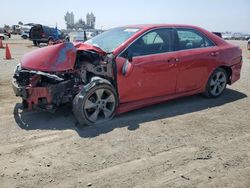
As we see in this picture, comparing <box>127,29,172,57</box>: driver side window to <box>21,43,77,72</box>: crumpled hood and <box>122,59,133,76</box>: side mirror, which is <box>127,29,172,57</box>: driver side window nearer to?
<box>122,59,133,76</box>: side mirror

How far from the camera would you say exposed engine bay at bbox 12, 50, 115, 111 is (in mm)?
5121

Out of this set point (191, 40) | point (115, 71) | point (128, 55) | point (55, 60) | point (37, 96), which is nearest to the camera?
point (37, 96)

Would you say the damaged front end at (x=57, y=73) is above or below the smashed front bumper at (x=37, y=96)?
above

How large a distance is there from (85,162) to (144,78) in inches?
87.5

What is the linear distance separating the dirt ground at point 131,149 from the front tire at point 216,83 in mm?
679

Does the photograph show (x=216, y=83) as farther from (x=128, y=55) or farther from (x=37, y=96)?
(x=37, y=96)

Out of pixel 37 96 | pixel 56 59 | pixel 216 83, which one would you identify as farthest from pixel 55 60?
pixel 216 83

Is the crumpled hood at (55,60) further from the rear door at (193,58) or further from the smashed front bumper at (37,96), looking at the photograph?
the rear door at (193,58)

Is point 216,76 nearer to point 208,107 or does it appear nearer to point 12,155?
point 208,107

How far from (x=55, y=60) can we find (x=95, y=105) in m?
0.99

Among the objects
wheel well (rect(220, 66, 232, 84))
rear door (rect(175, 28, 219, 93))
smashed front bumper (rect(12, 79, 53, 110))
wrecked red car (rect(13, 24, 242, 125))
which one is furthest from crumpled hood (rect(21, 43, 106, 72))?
wheel well (rect(220, 66, 232, 84))

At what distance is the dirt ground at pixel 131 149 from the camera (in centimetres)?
357

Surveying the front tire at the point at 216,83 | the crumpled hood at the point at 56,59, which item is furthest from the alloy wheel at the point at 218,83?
the crumpled hood at the point at 56,59

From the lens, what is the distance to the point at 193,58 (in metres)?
6.32
